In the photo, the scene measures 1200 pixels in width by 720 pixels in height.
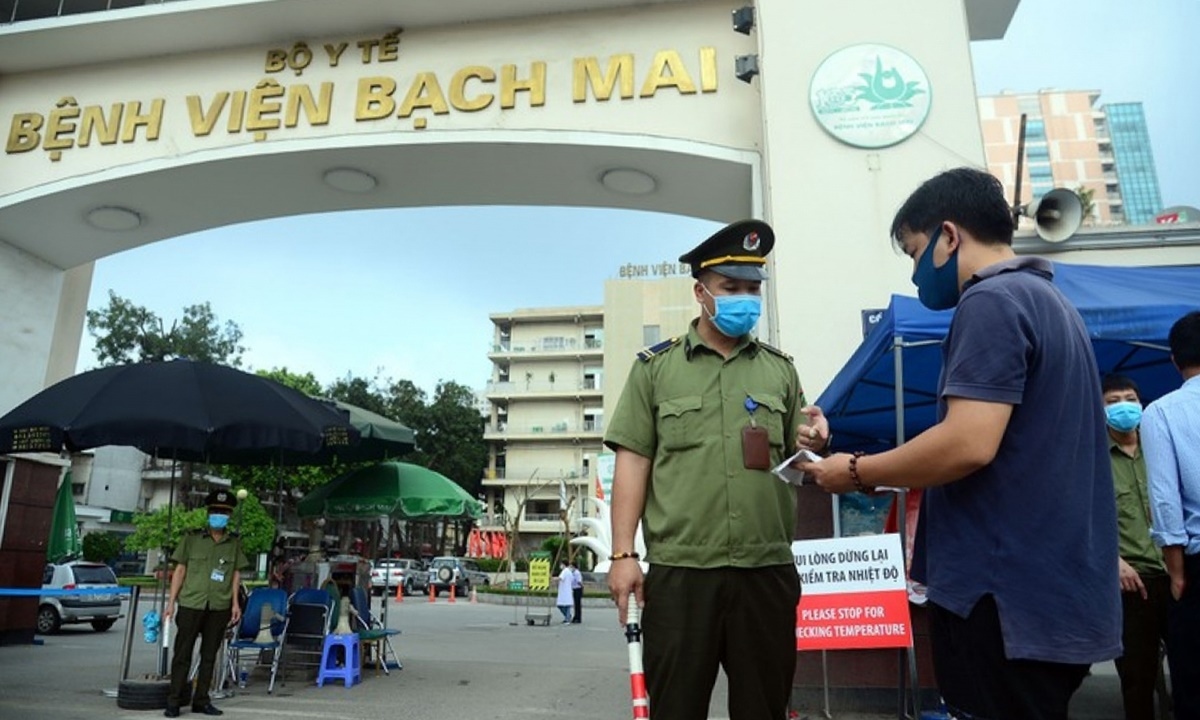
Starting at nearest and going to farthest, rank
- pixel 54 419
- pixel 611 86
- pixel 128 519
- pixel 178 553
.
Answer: pixel 54 419 < pixel 178 553 < pixel 611 86 < pixel 128 519

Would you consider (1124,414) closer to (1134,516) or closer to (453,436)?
(1134,516)

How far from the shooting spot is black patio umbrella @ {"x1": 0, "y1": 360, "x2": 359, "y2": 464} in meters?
5.84

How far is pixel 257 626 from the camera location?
7.59 meters

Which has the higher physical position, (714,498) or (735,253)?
(735,253)

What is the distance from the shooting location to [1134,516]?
4.05 meters

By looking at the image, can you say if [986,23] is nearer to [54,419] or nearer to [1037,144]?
[54,419]

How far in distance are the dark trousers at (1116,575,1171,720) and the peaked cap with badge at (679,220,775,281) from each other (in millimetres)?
2850

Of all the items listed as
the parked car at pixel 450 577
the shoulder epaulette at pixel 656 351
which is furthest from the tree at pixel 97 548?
the shoulder epaulette at pixel 656 351

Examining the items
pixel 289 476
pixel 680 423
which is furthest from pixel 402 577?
pixel 680 423

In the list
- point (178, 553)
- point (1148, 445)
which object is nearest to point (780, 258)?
point (1148, 445)

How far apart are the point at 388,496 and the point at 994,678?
8.09 meters

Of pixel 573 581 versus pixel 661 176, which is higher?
pixel 661 176

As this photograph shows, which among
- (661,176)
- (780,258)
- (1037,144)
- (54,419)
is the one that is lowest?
(54,419)

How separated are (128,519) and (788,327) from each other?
45410 mm
